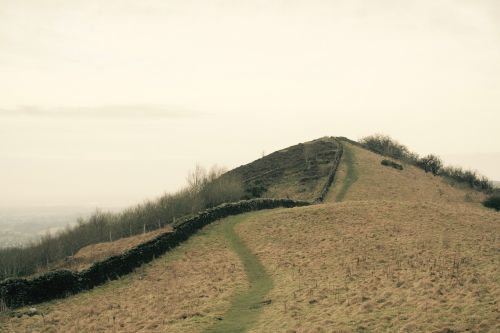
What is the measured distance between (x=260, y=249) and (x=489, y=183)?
77613mm

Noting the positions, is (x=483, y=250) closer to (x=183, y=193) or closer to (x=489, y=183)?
Result: (x=183, y=193)

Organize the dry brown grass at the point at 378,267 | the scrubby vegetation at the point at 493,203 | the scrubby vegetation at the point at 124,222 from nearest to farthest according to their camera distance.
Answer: the dry brown grass at the point at 378,267 < the scrubby vegetation at the point at 124,222 < the scrubby vegetation at the point at 493,203

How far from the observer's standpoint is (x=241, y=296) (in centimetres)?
2584

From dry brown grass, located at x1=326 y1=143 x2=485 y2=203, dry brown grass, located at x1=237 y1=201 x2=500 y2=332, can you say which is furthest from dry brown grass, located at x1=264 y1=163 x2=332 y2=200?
dry brown grass, located at x1=237 y1=201 x2=500 y2=332

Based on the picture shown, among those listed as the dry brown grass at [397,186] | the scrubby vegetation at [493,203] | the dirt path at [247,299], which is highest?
the dry brown grass at [397,186]

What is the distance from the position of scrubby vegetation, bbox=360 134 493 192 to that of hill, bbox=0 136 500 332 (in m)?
50.9

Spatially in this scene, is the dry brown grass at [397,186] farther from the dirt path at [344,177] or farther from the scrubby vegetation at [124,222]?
the scrubby vegetation at [124,222]

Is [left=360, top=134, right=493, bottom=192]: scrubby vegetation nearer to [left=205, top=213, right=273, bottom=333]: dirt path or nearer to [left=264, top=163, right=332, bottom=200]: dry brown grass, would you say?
[left=264, top=163, right=332, bottom=200]: dry brown grass

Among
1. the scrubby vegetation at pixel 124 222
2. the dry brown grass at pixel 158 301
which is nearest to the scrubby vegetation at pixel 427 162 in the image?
the scrubby vegetation at pixel 124 222

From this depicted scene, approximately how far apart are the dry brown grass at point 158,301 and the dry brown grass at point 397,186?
3580 centimetres

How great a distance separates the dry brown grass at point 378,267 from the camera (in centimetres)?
1784

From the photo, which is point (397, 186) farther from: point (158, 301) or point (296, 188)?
point (158, 301)

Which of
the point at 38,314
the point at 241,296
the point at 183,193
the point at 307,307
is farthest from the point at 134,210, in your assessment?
the point at 307,307

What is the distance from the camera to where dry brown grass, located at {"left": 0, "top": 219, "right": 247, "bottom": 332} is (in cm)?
2300
